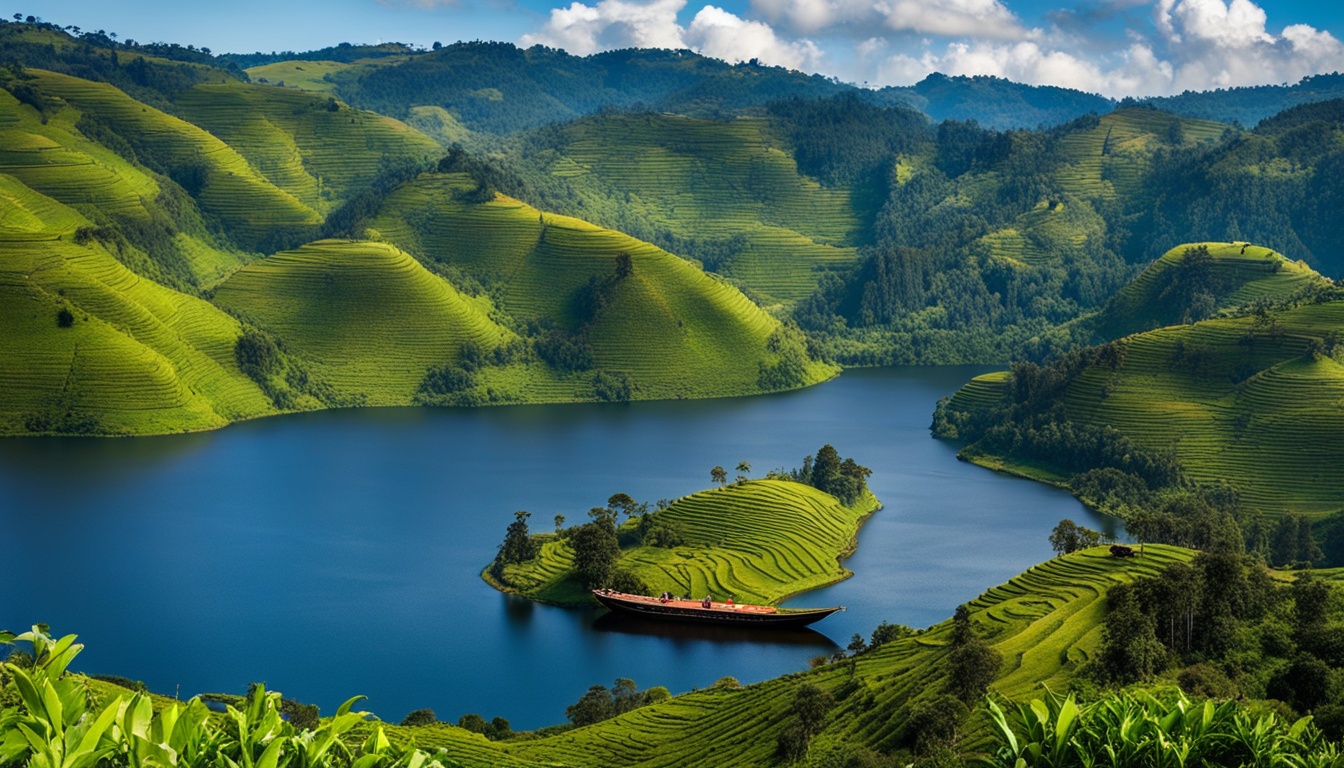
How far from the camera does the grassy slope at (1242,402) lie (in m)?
81.4

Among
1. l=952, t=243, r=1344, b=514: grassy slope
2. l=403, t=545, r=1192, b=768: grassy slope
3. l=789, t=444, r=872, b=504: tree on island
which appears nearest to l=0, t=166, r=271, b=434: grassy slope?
l=789, t=444, r=872, b=504: tree on island

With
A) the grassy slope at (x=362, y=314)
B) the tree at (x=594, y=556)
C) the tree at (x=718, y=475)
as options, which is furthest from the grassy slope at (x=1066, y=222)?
the tree at (x=594, y=556)

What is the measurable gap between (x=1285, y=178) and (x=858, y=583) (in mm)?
142110

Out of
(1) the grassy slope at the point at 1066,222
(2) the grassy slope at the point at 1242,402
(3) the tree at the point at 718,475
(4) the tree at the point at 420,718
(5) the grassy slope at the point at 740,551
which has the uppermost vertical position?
(1) the grassy slope at the point at 1066,222

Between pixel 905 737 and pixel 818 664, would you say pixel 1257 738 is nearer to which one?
pixel 905 737

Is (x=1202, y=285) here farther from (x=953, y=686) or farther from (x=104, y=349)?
(x=953, y=686)

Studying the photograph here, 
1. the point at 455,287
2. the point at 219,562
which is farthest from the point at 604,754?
the point at 455,287

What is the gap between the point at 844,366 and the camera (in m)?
152

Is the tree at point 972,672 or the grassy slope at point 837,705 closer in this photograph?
the tree at point 972,672

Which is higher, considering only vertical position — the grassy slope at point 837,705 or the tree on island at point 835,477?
the tree on island at point 835,477

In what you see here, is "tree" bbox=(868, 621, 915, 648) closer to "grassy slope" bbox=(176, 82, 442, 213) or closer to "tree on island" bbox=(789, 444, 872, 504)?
"tree on island" bbox=(789, 444, 872, 504)

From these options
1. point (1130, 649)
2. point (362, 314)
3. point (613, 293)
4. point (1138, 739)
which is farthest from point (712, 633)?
point (613, 293)

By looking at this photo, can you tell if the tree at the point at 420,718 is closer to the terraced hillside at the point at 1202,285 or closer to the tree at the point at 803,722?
the tree at the point at 803,722

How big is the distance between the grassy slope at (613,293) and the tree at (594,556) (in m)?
58.5
